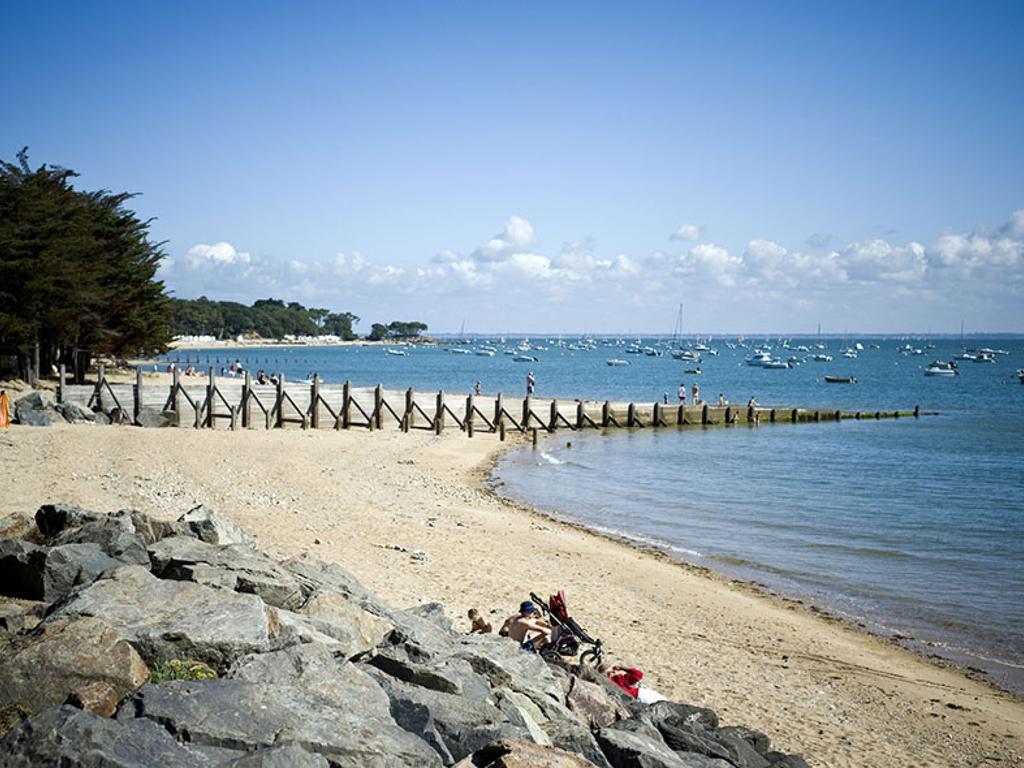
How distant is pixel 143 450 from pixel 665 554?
1407 centimetres

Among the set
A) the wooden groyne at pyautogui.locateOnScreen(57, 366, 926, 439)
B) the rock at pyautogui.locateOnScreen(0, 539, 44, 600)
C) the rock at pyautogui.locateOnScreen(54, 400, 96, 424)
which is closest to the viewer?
the rock at pyautogui.locateOnScreen(0, 539, 44, 600)

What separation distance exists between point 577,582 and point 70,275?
33932mm

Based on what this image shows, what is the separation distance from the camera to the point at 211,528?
1001 cm

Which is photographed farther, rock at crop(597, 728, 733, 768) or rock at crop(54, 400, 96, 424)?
rock at crop(54, 400, 96, 424)

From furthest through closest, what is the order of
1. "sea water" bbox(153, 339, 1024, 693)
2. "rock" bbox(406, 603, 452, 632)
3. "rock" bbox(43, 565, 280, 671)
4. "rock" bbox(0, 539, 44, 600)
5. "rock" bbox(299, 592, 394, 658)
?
"sea water" bbox(153, 339, 1024, 693) → "rock" bbox(406, 603, 452, 632) → "rock" bbox(0, 539, 44, 600) → "rock" bbox(299, 592, 394, 658) → "rock" bbox(43, 565, 280, 671)

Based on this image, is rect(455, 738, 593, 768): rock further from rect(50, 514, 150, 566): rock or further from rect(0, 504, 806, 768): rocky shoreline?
rect(50, 514, 150, 566): rock

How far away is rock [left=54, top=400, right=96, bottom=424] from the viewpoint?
28433 millimetres

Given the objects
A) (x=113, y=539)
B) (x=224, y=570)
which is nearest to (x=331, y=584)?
(x=224, y=570)

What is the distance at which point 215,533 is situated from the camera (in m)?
9.98

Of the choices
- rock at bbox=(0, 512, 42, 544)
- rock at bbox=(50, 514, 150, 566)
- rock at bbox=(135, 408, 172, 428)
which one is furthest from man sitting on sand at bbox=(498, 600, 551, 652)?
rock at bbox=(135, 408, 172, 428)

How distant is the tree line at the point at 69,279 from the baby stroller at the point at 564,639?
1341 inches

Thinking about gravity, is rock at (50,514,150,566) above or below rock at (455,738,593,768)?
above

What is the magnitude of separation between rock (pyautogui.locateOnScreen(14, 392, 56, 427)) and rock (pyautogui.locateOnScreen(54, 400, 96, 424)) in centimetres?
70

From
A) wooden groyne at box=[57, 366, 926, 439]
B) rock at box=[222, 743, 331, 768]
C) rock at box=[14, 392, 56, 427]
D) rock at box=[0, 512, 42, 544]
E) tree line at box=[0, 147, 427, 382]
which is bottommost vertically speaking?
wooden groyne at box=[57, 366, 926, 439]
